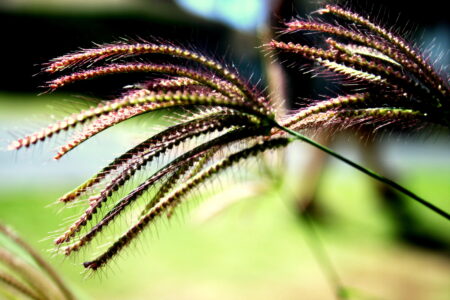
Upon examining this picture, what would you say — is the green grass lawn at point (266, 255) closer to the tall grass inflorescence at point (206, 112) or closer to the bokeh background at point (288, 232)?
the bokeh background at point (288, 232)

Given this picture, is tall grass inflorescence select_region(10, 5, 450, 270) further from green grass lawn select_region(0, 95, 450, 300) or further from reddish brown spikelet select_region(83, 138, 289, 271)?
green grass lawn select_region(0, 95, 450, 300)

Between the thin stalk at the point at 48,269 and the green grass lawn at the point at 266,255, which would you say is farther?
the green grass lawn at the point at 266,255

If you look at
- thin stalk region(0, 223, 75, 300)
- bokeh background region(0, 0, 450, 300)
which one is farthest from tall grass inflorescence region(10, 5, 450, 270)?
bokeh background region(0, 0, 450, 300)

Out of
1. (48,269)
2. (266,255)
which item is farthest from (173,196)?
(266,255)

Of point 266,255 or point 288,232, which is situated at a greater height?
point 288,232

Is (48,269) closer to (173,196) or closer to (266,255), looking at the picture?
(173,196)

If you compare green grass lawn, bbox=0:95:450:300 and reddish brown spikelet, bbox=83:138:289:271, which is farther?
green grass lawn, bbox=0:95:450:300

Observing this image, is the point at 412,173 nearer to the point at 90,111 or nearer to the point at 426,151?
the point at 426,151

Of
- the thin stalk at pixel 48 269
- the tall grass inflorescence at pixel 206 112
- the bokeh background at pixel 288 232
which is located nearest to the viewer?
the tall grass inflorescence at pixel 206 112

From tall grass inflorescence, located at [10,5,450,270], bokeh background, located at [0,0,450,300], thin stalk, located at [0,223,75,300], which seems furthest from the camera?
bokeh background, located at [0,0,450,300]

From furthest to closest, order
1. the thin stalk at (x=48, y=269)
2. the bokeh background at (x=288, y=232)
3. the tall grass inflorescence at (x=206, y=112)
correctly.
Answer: the bokeh background at (x=288, y=232) → the thin stalk at (x=48, y=269) → the tall grass inflorescence at (x=206, y=112)

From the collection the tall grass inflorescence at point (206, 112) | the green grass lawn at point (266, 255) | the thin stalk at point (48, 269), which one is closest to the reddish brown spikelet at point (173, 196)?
the tall grass inflorescence at point (206, 112)

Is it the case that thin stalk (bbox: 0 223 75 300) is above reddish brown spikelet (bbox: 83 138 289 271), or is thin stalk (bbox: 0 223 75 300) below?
below
